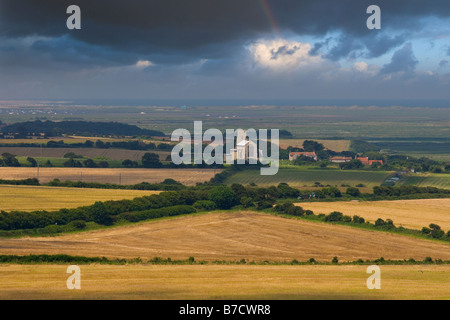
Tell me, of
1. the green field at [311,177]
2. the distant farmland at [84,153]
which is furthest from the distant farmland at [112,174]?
the distant farmland at [84,153]

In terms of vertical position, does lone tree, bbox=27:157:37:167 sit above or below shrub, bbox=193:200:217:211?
above

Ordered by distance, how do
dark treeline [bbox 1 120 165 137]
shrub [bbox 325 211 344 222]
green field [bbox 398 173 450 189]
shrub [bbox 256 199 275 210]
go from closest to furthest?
1. shrub [bbox 325 211 344 222]
2. shrub [bbox 256 199 275 210]
3. green field [bbox 398 173 450 189]
4. dark treeline [bbox 1 120 165 137]

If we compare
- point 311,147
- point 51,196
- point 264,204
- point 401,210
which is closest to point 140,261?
point 264,204

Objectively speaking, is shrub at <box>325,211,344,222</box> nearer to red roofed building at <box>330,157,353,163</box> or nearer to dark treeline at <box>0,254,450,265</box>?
dark treeline at <box>0,254,450,265</box>

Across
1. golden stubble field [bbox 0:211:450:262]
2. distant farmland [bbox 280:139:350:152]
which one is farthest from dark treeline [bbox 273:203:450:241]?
distant farmland [bbox 280:139:350:152]

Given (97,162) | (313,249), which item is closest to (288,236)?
(313,249)

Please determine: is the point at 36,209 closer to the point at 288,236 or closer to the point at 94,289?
the point at 288,236
